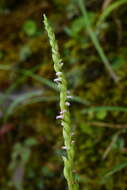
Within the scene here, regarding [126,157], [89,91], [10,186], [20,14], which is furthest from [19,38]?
[126,157]

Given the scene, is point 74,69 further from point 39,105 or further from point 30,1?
point 30,1

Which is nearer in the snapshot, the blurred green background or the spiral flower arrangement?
the spiral flower arrangement

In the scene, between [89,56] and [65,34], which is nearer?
[89,56]

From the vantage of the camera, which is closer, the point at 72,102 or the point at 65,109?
the point at 65,109

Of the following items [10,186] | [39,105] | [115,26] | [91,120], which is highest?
[115,26]

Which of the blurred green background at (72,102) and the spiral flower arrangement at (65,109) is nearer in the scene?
the spiral flower arrangement at (65,109)

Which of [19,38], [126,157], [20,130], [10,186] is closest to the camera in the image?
[126,157]

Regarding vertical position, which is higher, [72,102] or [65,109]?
[72,102]

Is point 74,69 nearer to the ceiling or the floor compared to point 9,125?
nearer to the ceiling
